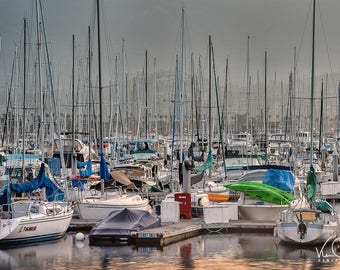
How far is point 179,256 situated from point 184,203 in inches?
314

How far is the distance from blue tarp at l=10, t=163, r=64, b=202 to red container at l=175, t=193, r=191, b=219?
5428 millimetres

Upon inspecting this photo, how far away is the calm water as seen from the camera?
30125mm

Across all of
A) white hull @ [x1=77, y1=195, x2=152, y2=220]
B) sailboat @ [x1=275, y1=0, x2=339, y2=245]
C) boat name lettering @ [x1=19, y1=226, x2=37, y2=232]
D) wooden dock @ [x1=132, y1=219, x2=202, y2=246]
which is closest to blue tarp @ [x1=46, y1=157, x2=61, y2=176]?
white hull @ [x1=77, y1=195, x2=152, y2=220]

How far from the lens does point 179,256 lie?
105 ft

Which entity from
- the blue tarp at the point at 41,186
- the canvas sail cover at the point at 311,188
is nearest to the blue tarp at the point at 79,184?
the blue tarp at the point at 41,186

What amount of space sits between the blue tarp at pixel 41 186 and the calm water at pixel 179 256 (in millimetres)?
4254

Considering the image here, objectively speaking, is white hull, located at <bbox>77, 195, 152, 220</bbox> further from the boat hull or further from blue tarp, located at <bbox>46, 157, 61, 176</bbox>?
blue tarp, located at <bbox>46, 157, 61, 176</bbox>

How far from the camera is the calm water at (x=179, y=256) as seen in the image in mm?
30125

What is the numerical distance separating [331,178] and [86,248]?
1282 inches

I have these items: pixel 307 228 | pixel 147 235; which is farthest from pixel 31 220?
pixel 307 228

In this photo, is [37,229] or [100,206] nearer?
[37,229]

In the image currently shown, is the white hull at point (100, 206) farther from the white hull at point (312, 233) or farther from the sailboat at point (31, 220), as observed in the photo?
the white hull at point (312, 233)

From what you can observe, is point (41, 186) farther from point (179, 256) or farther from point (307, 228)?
point (307, 228)

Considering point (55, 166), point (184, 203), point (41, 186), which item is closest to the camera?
point (41, 186)
